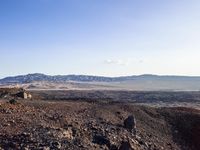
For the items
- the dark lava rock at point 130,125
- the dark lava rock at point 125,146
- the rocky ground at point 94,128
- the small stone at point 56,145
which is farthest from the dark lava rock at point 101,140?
the dark lava rock at point 130,125

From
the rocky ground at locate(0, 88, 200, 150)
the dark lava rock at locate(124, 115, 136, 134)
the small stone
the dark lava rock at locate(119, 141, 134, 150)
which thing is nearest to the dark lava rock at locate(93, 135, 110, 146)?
the rocky ground at locate(0, 88, 200, 150)

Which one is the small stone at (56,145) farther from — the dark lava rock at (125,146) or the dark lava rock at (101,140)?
the dark lava rock at (125,146)

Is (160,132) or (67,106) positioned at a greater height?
(67,106)

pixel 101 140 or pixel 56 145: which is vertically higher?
pixel 56 145

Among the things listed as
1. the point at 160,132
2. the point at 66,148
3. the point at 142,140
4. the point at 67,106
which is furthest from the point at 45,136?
the point at 160,132

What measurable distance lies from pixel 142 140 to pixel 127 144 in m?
4.16

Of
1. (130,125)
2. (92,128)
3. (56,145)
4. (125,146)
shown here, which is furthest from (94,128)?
(56,145)

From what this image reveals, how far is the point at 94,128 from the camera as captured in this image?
816 inches

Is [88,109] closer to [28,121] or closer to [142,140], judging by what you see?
[142,140]

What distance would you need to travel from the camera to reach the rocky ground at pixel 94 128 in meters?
17.2

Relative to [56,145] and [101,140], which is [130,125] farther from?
[56,145]

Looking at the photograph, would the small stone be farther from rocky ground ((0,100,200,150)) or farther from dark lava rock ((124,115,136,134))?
dark lava rock ((124,115,136,134))

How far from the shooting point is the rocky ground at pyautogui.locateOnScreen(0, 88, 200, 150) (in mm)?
17156

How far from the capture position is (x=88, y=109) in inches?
1040
